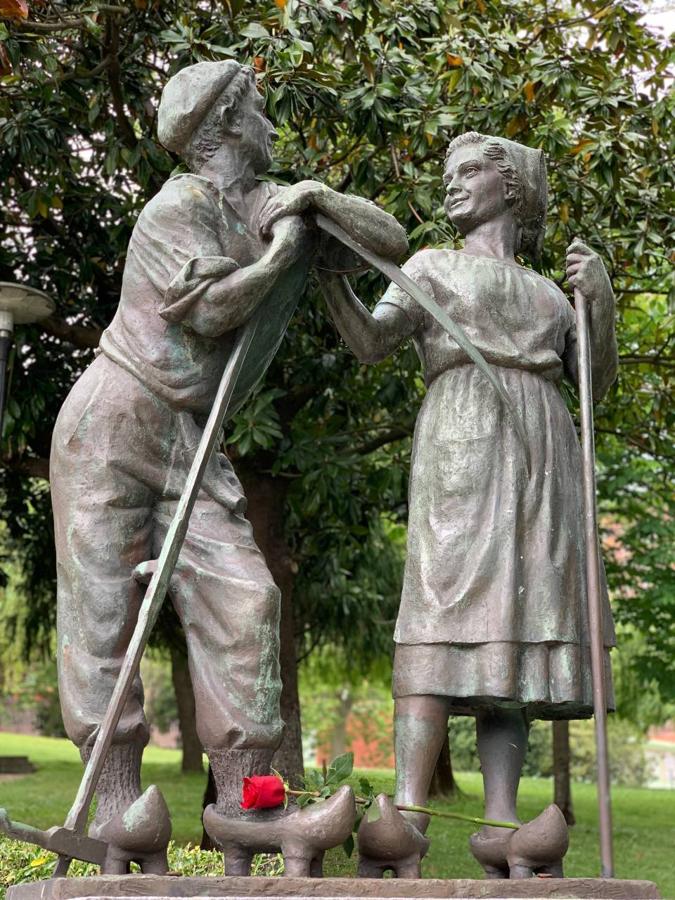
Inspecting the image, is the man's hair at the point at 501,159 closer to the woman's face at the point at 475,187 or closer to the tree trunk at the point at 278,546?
the woman's face at the point at 475,187

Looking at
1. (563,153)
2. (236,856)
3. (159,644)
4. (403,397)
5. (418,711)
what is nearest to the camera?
(236,856)

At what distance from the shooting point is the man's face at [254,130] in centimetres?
537

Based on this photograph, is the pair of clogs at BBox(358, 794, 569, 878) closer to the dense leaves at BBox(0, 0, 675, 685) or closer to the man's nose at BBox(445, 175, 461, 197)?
the man's nose at BBox(445, 175, 461, 197)

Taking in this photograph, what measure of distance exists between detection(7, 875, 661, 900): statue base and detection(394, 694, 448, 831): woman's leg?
29.9 inches

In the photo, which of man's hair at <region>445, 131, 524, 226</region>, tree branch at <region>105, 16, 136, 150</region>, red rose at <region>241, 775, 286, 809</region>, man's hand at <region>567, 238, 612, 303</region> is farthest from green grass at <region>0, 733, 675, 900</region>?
tree branch at <region>105, 16, 136, 150</region>

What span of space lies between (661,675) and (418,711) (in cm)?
1159

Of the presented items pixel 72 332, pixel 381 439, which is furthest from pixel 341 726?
pixel 72 332

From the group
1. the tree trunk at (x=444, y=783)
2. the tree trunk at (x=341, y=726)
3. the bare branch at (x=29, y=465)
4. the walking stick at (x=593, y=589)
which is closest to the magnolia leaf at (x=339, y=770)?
the walking stick at (x=593, y=589)

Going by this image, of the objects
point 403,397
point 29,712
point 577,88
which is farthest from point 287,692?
point 29,712

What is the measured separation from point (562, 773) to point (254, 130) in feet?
42.3

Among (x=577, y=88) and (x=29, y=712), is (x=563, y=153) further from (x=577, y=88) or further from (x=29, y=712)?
(x=29, y=712)

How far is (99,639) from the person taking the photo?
16.1 ft

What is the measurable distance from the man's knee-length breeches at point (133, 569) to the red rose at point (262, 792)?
0.24 meters

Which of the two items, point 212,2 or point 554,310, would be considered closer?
point 554,310
